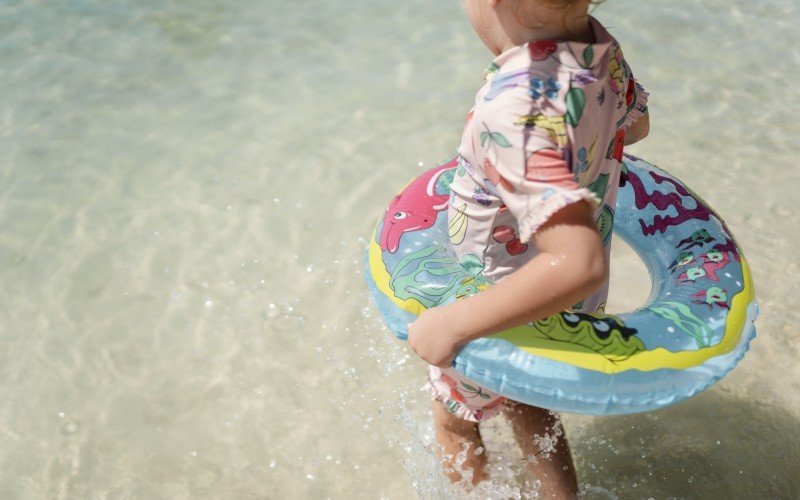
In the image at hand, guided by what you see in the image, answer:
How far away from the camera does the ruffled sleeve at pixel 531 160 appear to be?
1.37 m

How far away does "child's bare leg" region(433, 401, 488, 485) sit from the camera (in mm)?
2135

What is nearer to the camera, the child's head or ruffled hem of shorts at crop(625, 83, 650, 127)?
the child's head

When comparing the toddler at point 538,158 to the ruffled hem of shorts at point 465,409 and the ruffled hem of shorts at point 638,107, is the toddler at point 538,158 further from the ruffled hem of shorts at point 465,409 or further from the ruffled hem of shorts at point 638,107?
the ruffled hem of shorts at point 465,409

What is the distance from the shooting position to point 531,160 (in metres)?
1.38

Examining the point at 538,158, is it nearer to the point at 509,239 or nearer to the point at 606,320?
the point at 509,239

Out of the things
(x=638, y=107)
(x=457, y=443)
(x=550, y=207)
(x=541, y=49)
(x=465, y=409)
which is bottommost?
(x=457, y=443)

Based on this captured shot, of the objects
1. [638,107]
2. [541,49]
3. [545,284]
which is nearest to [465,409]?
[545,284]

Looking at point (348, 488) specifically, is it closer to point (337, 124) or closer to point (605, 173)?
point (605, 173)

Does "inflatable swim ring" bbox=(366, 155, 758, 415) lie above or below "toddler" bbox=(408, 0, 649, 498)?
below

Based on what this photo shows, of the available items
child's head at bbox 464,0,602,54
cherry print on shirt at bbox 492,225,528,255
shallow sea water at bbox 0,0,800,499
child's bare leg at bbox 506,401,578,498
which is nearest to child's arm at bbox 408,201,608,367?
cherry print on shirt at bbox 492,225,528,255

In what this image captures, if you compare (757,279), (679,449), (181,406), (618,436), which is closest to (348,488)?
Result: (181,406)

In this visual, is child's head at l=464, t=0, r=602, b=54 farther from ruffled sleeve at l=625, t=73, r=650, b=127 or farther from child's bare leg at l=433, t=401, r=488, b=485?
child's bare leg at l=433, t=401, r=488, b=485

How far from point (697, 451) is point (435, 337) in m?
1.29

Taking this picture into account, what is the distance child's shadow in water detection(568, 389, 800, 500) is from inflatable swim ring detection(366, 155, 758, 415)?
687mm
